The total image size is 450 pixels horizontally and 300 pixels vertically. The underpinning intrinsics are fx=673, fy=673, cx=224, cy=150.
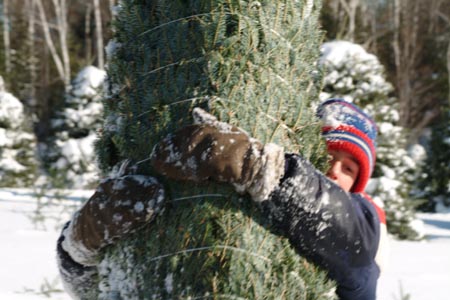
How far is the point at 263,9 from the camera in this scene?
1517mm

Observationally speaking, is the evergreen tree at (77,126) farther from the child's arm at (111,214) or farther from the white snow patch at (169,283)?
the white snow patch at (169,283)

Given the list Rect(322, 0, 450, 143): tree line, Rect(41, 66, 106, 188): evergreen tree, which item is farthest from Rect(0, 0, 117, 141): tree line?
Rect(322, 0, 450, 143): tree line

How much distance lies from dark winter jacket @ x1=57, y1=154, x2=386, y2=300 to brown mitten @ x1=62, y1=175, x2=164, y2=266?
16cm

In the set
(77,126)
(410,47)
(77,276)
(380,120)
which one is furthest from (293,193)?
(410,47)

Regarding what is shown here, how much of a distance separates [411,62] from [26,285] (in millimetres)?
17135

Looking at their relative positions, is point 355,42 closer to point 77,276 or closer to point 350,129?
point 350,129

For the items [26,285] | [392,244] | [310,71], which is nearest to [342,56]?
[392,244]

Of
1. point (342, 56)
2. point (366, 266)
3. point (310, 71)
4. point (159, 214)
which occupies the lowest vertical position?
point (342, 56)

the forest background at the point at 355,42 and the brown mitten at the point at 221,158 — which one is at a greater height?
the brown mitten at the point at 221,158

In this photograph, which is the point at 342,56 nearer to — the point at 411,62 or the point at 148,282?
the point at 148,282

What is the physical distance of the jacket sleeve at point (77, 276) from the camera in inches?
61.7

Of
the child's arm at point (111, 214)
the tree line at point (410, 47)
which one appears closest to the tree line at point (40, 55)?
the tree line at point (410, 47)

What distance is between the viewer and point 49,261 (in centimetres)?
459

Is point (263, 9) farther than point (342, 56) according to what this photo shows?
No
